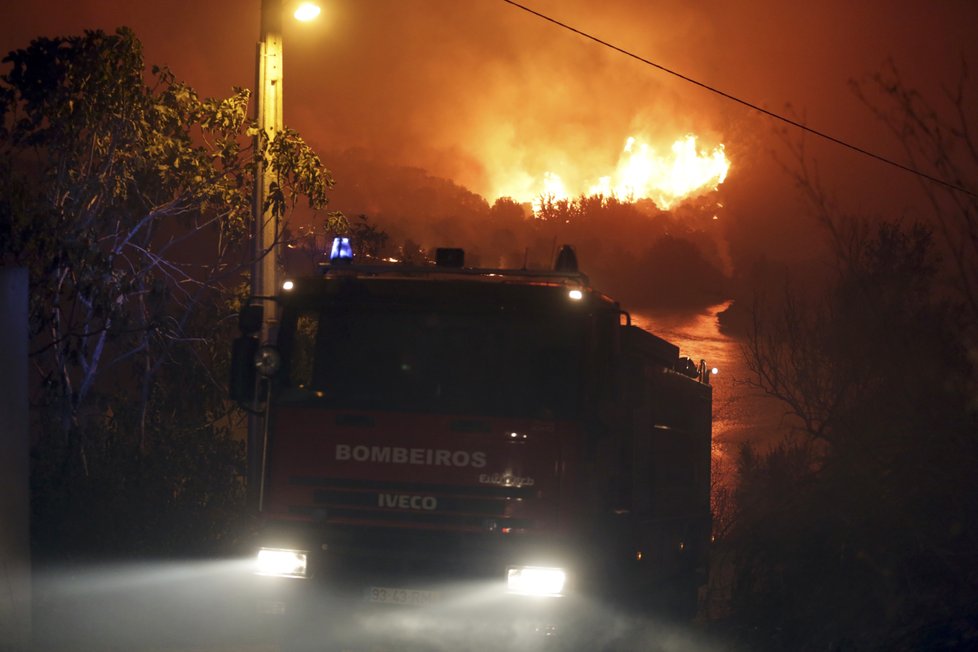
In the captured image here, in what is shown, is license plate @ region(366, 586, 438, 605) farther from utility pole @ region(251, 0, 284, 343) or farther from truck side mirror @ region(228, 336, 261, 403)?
utility pole @ region(251, 0, 284, 343)

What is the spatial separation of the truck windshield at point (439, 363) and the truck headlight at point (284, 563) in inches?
44.2

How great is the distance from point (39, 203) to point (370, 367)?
4900mm

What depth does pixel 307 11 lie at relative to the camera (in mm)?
12391

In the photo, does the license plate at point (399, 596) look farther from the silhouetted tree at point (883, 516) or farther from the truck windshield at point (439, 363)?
the silhouetted tree at point (883, 516)

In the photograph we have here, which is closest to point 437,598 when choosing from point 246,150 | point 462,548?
point 462,548

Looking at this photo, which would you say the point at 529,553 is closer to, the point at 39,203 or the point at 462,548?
the point at 462,548

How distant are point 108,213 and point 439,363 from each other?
6909mm

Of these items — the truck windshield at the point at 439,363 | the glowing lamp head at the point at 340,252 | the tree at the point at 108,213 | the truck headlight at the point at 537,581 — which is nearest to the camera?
the truck headlight at the point at 537,581

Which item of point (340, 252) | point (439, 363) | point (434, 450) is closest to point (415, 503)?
point (434, 450)

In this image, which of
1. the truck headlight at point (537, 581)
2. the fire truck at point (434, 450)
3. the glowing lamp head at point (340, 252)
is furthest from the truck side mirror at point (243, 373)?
the truck headlight at point (537, 581)

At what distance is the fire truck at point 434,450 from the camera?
814 centimetres

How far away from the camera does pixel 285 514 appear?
333 inches

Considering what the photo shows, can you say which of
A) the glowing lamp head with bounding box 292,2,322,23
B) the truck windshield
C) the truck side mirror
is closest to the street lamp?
the glowing lamp head with bounding box 292,2,322,23

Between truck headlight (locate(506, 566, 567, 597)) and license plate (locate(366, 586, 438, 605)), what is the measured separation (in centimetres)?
60
